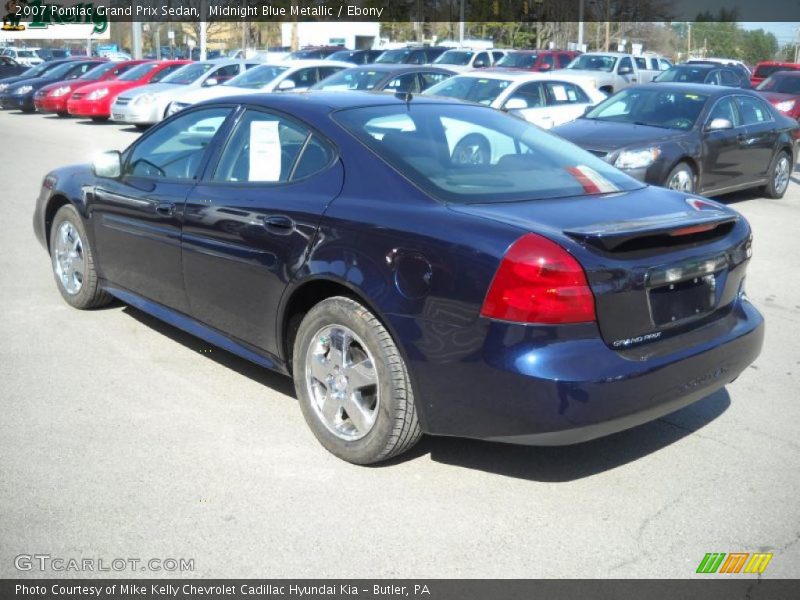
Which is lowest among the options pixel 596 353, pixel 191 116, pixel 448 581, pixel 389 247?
pixel 448 581

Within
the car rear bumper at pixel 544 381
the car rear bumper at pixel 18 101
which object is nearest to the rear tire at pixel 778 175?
the car rear bumper at pixel 544 381

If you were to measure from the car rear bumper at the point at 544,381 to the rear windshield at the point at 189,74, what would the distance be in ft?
62.0

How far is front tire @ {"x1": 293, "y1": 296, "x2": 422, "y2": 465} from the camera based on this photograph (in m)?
3.83

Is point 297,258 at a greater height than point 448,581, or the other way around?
point 297,258

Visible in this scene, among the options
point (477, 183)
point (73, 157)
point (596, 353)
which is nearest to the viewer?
point (596, 353)

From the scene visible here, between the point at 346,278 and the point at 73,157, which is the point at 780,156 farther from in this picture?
the point at 73,157

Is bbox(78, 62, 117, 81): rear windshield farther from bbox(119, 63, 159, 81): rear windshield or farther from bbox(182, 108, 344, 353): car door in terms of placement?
bbox(182, 108, 344, 353): car door

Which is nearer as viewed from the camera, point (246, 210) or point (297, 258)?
point (297, 258)

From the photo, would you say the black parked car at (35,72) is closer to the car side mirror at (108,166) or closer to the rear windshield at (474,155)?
the car side mirror at (108,166)

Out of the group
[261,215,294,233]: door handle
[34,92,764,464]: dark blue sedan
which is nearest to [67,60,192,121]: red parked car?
[34,92,764,464]: dark blue sedan

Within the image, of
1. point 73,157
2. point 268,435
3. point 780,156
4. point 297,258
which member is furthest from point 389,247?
point 73,157

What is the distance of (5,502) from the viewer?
3748mm

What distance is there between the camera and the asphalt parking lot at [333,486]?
3.38m

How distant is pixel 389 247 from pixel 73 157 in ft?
44.5
